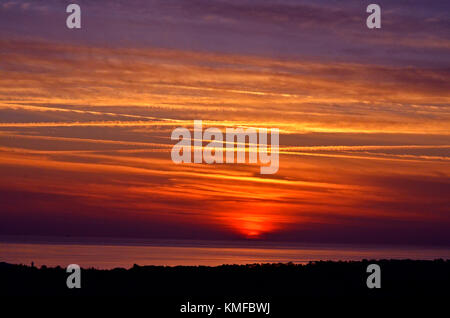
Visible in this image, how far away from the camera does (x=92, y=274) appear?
26188 mm

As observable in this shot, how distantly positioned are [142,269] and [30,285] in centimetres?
493

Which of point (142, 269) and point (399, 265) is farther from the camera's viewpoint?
point (399, 265)

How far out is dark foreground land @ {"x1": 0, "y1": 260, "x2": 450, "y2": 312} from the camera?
73.7 feet

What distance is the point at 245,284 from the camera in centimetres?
2491

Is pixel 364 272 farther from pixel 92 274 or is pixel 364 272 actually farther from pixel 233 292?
pixel 92 274

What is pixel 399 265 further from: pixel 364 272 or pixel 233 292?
pixel 233 292

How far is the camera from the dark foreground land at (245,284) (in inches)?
884
